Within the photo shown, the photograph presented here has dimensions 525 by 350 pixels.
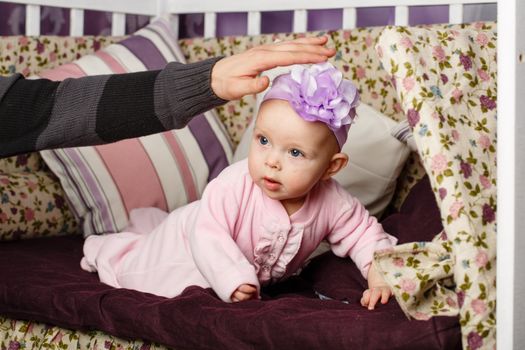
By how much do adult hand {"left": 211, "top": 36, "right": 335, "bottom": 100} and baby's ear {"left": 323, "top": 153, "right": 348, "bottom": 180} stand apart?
0.27 metres

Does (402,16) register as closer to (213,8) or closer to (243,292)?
(213,8)

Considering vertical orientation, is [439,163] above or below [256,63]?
below

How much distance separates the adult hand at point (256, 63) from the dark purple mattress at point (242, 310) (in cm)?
31

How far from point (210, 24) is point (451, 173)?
1.62m

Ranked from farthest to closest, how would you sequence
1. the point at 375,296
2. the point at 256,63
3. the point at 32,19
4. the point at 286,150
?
the point at 32,19, the point at 286,150, the point at 375,296, the point at 256,63

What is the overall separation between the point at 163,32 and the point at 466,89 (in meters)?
1.36

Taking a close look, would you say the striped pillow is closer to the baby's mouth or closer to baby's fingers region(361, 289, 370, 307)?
the baby's mouth

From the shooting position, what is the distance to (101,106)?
1.28 meters

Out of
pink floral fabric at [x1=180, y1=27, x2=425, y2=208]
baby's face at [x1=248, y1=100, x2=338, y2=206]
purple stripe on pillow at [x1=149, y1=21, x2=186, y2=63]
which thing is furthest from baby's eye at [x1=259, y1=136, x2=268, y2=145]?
purple stripe on pillow at [x1=149, y1=21, x2=186, y2=63]

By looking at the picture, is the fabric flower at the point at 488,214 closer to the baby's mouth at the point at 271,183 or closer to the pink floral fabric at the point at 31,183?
the baby's mouth at the point at 271,183

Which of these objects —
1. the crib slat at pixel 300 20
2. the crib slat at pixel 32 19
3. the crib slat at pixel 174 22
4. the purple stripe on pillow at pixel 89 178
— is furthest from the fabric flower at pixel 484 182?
the crib slat at pixel 174 22

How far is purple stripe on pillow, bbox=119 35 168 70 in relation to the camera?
2.33m

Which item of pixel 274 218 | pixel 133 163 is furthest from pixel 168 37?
pixel 274 218

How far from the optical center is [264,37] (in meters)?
2.38
